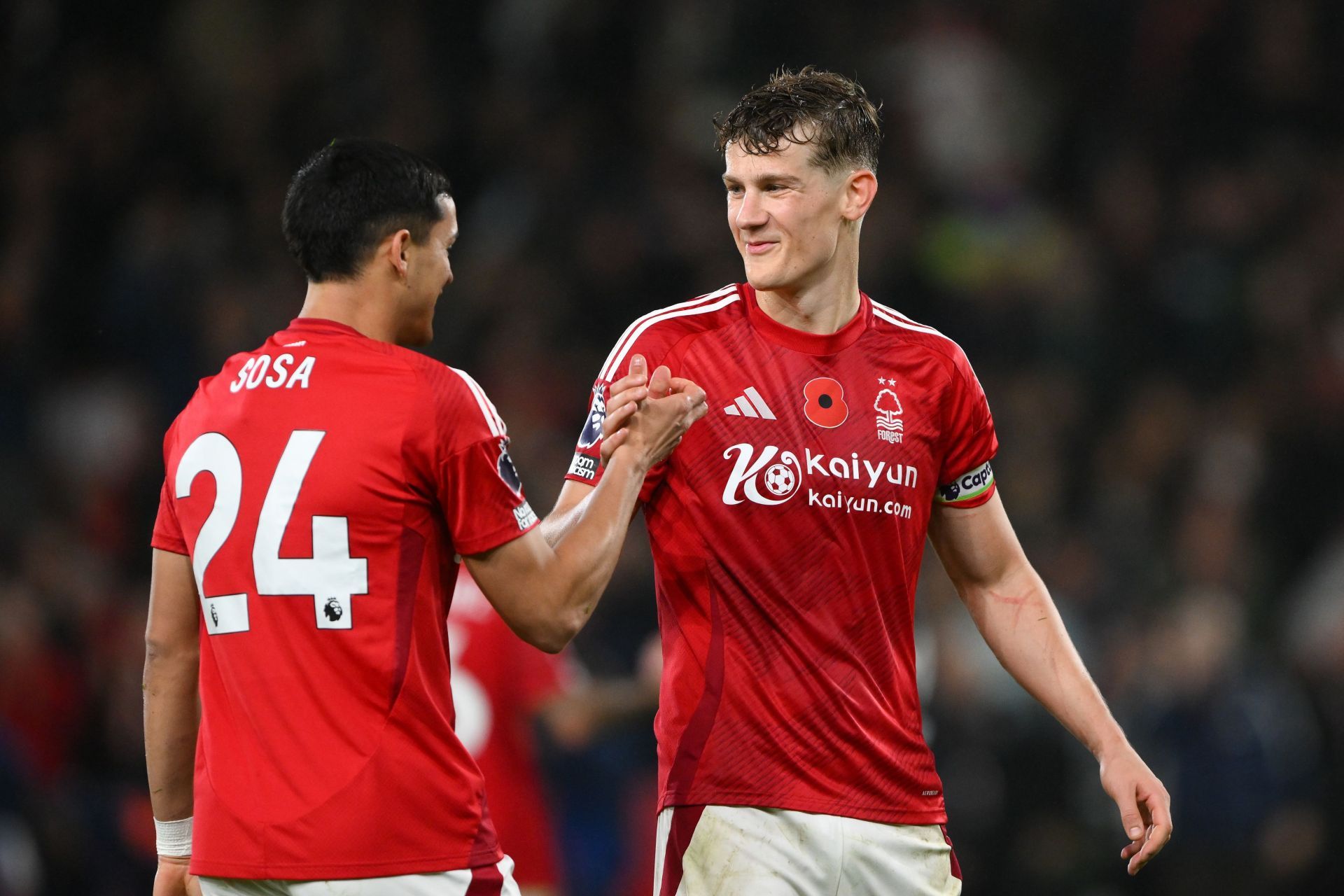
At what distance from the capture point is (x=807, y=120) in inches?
153

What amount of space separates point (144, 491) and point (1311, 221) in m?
7.04

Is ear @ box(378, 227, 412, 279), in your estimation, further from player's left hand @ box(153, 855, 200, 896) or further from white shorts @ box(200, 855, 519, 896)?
player's left hand @ box(153, 855, 200, 896)

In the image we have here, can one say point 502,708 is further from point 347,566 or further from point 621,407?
point 347,566

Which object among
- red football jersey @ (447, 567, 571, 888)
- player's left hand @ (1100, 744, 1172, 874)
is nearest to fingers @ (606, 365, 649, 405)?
player's left hand @ (1100, 744, 1172, 874)

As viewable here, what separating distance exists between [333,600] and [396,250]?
0.71 metres

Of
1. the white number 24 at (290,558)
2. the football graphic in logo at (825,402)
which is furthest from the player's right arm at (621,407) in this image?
the white number 24 at (290,558)

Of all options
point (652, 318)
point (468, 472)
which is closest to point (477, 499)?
point (468, 472)

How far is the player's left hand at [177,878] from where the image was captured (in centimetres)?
348

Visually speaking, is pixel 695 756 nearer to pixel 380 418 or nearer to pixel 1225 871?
pixel 380 418

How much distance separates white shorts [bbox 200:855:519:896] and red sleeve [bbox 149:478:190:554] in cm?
65

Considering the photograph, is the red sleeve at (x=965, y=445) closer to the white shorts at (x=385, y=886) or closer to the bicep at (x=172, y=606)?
the white shorts at (x=385, y=886)

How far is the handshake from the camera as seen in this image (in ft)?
11.4

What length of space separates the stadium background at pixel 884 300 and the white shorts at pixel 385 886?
389 centimetres

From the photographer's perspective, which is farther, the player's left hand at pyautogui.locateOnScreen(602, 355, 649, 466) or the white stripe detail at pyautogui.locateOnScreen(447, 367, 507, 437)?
the player's left hand at pyautogui.locateOnScreen(602, 355, 649, 466)
